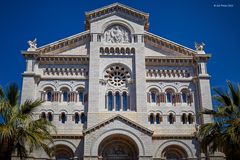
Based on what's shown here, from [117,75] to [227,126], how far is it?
16554 millimetres

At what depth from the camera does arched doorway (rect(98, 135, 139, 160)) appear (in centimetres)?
3525

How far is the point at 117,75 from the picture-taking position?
39.2m

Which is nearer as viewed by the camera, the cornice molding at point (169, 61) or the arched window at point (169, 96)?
the arched window at point (169, 96)

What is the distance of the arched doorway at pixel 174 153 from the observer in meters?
35.7

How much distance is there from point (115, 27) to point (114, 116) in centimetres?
1224

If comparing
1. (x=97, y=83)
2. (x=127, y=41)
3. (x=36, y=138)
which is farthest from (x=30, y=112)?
(x=127, y=41)

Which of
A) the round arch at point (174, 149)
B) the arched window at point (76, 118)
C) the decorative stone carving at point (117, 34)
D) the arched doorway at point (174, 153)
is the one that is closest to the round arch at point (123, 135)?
the round arch at point (174, 149)

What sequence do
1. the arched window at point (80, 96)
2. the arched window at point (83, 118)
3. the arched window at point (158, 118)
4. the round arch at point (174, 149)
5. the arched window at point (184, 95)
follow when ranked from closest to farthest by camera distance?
the round arch at point (174, 149)
the arched window at point (83, 118)
the arched window at point (158, 118)
the arched window at point (80, 96)
the arched window at point (184, 95)

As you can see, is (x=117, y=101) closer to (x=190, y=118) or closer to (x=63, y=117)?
(x=63, y=117)

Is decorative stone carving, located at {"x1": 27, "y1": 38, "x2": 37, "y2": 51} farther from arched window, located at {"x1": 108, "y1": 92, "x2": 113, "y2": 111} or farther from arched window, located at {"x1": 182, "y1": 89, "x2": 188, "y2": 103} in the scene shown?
arched window, located at {"x1": 182, "y1": 89, "x2": 188, "y2": 103}

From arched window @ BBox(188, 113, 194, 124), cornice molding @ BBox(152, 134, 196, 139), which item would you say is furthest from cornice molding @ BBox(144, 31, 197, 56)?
cornice molding @ BBox(152, 134, 196, 139)

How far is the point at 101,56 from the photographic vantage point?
39.6 metres

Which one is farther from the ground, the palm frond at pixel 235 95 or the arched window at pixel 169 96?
the arched window at pixel 169 96

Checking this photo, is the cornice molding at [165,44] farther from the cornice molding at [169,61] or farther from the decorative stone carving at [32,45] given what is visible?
the decorative stone carving at [32,45]
